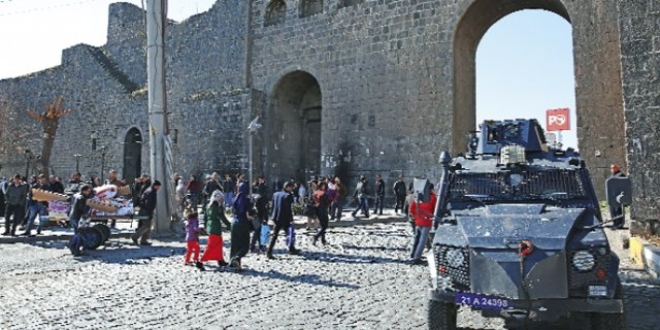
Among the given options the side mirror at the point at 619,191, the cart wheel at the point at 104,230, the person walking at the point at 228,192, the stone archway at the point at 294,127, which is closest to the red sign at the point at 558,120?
the stone archway at the point at 294,127

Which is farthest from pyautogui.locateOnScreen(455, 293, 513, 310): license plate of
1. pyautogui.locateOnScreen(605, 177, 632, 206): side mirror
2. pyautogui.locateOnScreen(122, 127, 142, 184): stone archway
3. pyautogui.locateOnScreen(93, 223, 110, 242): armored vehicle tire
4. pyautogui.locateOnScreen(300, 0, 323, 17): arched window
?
pyautogui.locateOnScreen(122, 127, 142, 184): stone archway

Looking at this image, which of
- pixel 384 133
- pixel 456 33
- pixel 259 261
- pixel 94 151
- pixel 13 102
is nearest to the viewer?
pixel 259 261

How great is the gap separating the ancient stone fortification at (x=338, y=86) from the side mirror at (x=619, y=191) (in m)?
10.8

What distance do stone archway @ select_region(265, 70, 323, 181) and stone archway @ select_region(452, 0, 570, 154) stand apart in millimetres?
6498

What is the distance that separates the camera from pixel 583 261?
3.81 metres

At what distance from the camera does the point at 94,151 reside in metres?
29.8

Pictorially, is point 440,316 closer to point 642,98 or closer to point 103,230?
point 642,98

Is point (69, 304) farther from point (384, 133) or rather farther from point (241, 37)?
point (241, 37)

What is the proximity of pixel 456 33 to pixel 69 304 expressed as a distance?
16047 mm

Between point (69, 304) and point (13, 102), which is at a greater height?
point (13, 102)

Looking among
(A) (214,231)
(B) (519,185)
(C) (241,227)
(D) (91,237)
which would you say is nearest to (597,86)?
(B) (519,185)

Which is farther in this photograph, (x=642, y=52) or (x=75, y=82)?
(x=75, y=82)

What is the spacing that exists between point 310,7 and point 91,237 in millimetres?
15559

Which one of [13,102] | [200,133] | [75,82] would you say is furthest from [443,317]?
[13,102]
